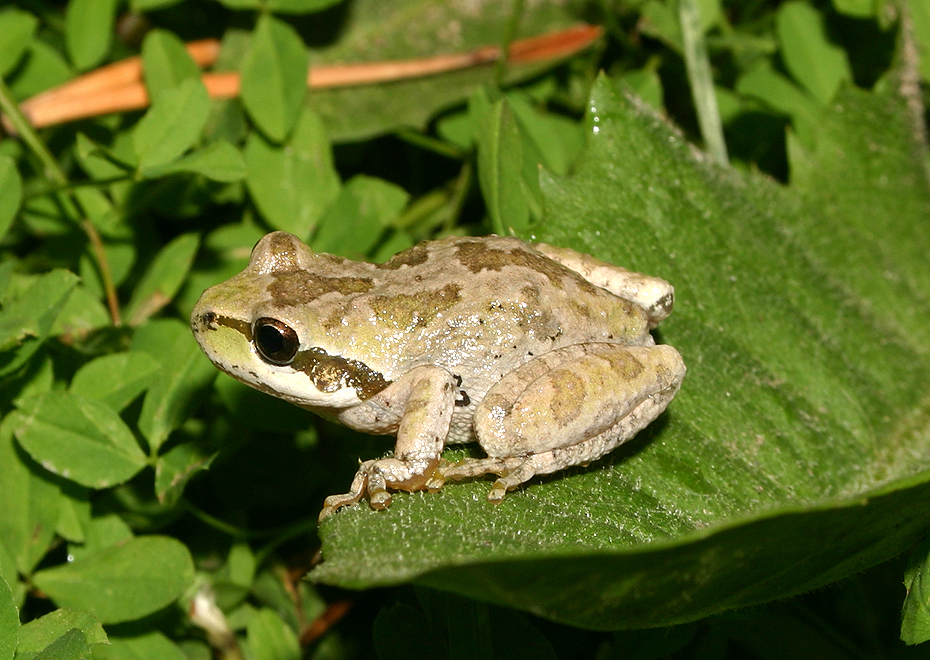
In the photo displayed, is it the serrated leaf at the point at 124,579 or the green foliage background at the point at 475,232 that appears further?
the serrated leaf at the point at 124,579

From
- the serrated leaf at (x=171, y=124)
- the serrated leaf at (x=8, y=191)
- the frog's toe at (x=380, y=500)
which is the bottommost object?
the frog's toe at (x=380, y=500)

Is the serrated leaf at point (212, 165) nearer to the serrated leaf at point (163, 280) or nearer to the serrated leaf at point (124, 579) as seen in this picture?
the serrated leaf at point (163, 280)

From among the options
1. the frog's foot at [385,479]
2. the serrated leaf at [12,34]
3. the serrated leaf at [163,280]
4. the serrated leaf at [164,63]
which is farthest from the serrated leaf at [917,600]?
the serrated leaf at [12,34]

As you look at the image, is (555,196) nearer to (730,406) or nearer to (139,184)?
(730,406)

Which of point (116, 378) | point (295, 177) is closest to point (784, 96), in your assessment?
point (295, 177)

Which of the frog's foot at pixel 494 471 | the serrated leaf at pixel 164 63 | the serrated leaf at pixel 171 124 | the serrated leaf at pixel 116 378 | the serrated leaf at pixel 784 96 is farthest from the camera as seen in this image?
the serrated leaf at pixel 784 96
